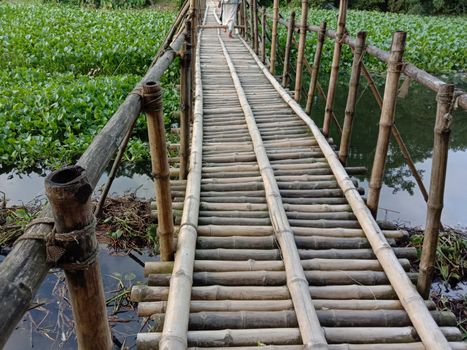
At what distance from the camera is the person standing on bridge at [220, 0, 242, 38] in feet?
30.9

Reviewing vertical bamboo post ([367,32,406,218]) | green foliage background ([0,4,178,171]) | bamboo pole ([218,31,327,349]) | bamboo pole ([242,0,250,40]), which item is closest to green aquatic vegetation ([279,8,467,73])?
bamboo pole ([242,0,250,40])

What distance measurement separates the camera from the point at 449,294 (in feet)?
12.4

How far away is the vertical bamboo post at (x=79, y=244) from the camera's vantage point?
3.40ft

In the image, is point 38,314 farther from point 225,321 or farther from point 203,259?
point 225,321

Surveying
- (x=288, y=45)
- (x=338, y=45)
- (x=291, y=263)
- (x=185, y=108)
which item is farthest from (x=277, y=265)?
(x=288, y=45)

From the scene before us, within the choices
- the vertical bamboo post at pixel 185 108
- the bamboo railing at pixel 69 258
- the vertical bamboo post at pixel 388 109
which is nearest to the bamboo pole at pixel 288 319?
the bamboo railing at pixel 69 258

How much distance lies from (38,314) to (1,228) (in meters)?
1.15

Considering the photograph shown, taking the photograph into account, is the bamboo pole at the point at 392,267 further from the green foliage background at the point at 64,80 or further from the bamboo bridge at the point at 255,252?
the green foliage background at the point at 64,80

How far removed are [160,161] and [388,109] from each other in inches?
62.7

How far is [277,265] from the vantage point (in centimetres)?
259

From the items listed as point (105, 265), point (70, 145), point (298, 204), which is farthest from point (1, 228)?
point (298, 204)

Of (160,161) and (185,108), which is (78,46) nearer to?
(185,108)

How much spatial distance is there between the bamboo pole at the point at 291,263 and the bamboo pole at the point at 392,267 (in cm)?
50

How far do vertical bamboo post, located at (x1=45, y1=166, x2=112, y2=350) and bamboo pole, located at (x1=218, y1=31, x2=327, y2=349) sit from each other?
3.65 ft
